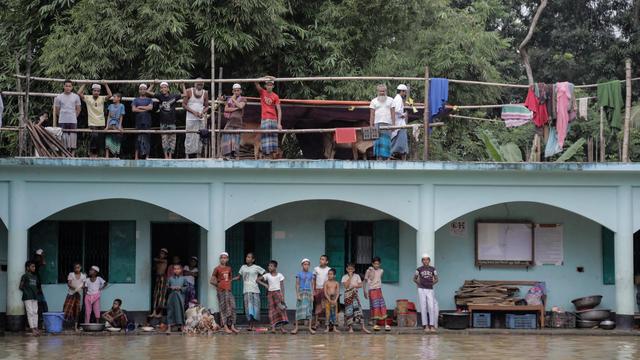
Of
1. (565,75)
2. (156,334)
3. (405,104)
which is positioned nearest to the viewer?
(156,334)

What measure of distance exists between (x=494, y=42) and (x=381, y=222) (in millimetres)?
8348

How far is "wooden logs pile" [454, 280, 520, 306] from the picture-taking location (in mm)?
19141

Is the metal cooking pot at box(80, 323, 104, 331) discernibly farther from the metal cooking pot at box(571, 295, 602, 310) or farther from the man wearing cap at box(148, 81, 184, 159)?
the metal cooking pot at box(571, 295, 602, 310)

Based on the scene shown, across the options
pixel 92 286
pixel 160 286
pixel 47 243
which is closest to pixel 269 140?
pixel 160 286

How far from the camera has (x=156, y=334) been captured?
18.0 metres

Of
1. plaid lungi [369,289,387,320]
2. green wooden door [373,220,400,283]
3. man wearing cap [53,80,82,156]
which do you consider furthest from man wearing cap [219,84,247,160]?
Result: plaid lungi [369,289,387,320]

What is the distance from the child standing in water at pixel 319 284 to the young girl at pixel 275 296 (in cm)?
51

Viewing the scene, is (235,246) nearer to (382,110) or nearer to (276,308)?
(276,308)

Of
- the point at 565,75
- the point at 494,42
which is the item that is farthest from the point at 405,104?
the point at 565,75

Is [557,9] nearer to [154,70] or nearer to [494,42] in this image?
[494,42]

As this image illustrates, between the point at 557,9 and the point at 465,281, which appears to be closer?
the point at 465,281

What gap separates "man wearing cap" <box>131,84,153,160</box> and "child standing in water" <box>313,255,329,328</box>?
330 centimetres

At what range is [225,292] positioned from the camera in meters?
18.1

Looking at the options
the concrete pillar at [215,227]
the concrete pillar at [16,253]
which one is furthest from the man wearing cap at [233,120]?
the concrete pillar at [16,253]
